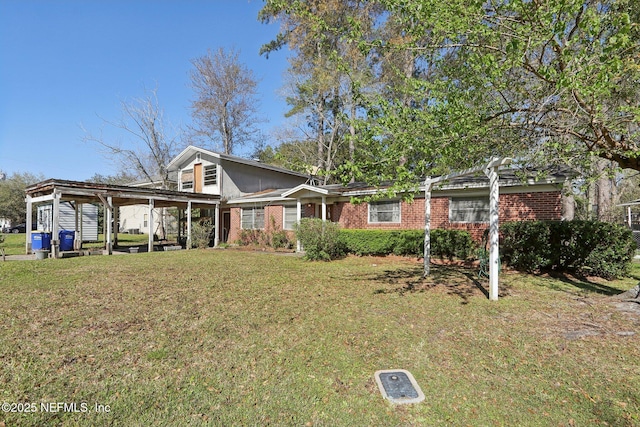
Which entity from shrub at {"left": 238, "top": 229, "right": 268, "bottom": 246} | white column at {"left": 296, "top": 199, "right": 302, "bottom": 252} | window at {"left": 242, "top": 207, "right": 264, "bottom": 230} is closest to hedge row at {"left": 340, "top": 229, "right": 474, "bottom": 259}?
white column at {"left": 296, "top": 199, "right": 302, "bottom": 252}

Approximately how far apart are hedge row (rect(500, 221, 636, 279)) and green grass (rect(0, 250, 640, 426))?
3.77ft

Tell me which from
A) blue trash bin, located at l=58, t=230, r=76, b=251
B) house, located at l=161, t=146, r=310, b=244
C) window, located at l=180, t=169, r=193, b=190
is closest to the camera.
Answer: blue trash bin, located at l=58, t=230, r=76, b=251

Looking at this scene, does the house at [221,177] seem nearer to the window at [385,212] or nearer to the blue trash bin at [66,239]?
the blue trash bin at [66,239]

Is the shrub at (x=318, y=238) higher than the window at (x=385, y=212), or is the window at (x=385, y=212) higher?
the window at (x=385, y=212)

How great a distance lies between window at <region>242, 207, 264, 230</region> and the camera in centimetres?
1852

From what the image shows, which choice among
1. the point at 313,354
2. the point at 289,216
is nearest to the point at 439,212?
the point at 289,216

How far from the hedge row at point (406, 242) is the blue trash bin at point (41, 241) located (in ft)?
41.6

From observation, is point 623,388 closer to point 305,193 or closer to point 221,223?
point 305,193

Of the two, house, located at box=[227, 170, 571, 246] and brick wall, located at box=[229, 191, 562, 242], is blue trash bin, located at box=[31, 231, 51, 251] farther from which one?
brick wall, located at box=[229, 191, 562, 242]

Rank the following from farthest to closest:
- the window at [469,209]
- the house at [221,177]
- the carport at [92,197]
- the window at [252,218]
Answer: the house at [221,177]
the window at [252,218]
the carport at [92,197]
the window at [469,209]

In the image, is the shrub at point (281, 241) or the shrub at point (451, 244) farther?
the shrub at point (281, 241)

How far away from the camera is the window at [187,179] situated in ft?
71.3

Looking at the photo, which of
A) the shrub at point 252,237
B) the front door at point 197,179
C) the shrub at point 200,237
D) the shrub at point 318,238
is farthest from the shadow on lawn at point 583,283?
the front door at point 197,179

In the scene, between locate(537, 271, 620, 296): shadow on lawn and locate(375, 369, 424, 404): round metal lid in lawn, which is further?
locate(537, 271, 620, 296): shadow on lawn
